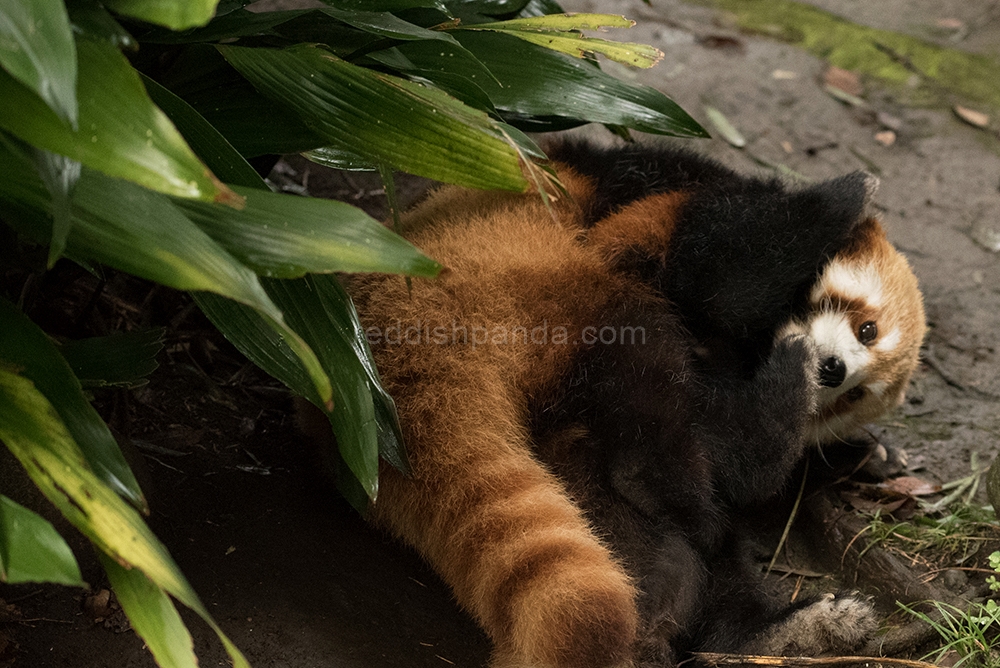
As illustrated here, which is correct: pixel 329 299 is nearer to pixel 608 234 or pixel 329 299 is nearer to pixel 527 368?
pixel 527 368

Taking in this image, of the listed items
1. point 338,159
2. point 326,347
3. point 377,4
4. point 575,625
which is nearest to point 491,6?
point 377,4

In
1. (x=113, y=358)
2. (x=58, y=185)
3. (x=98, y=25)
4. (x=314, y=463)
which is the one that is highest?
(x=98, y=25)

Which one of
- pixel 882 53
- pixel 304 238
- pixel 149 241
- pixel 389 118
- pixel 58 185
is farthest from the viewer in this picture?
pixel 882 53

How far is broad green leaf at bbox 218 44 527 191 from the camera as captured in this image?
1.98 m

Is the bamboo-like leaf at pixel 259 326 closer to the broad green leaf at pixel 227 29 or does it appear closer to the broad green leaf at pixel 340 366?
the broad green leaf at pixel 340 366

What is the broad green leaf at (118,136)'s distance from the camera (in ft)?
4.54

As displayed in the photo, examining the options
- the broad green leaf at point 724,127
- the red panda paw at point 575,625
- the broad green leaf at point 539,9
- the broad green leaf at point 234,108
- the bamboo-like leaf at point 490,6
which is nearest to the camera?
the red panda paw at point 575,625

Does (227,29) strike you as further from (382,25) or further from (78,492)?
(78,492)

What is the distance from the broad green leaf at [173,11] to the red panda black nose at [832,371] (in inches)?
91.0

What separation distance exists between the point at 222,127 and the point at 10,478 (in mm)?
1031

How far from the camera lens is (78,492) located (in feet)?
4.86

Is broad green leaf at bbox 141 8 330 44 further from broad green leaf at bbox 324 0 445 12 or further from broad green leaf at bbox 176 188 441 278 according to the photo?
broad green leaf at bbox 176 188 441 278

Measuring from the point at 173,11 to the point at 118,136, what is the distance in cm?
23

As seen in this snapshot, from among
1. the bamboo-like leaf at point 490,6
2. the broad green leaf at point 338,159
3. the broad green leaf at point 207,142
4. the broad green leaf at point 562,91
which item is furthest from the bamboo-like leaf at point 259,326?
the bamboo-like leaf at point 490,6
